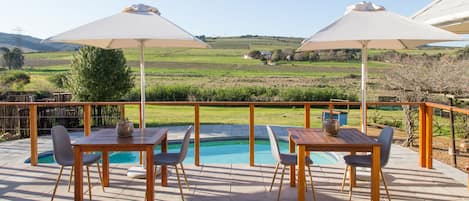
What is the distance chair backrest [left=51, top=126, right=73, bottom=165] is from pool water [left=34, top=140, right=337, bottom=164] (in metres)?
4.36

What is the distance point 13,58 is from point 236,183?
90.8 ft

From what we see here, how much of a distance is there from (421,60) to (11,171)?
10.6m

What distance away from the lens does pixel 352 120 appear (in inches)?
607

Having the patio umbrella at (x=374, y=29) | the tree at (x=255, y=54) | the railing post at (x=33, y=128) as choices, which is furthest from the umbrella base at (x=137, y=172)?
the tree at (x=255, y=54)

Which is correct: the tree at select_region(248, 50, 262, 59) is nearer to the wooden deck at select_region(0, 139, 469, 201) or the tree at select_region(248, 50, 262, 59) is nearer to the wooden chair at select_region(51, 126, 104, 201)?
the wooden deck at select_region(0, 139, 469, 201)

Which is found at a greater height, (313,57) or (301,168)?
(313,57)

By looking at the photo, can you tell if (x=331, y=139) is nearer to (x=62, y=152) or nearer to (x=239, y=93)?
(x=62, y=152)

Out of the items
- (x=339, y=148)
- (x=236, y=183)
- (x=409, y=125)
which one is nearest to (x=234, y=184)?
(x=236, y=183)

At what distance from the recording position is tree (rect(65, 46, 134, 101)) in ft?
47.2

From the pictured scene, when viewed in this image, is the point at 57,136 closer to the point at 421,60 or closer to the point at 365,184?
the point at 365,184

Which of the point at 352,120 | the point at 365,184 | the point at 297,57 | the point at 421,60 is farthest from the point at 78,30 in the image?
the point at 297,57

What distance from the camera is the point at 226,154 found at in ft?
34.0

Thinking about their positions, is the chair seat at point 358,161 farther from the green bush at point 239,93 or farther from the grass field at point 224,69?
the grass field at point 224,69

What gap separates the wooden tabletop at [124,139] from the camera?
4.13 m
